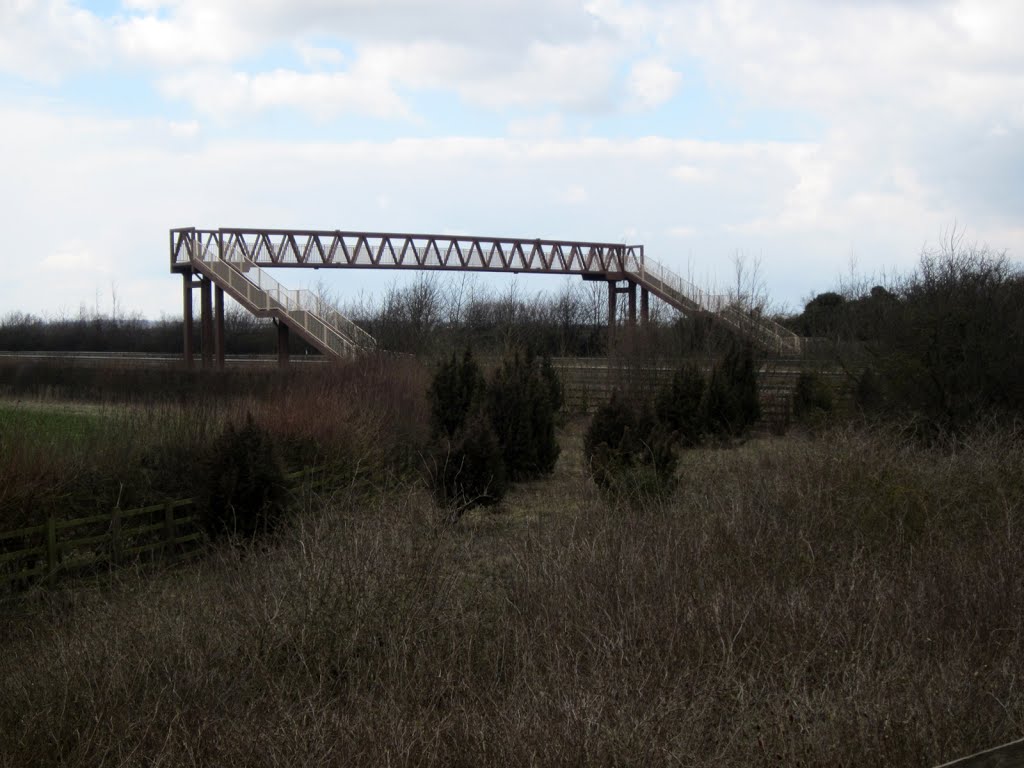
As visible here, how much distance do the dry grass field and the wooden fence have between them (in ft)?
1.24

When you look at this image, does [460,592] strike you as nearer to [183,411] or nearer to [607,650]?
[607,650]

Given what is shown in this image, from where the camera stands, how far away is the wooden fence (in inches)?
436

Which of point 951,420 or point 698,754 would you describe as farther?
point 951,420

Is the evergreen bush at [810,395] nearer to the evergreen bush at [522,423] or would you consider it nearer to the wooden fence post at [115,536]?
the evergreen bush at [522,423]

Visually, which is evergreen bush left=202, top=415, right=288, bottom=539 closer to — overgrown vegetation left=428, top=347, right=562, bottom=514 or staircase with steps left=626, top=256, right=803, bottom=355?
overgrown vegetation left=428, top=347, right=562, bottom=514

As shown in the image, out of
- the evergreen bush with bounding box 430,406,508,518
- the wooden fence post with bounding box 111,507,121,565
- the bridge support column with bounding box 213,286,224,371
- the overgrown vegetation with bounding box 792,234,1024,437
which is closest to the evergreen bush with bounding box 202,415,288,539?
the wooden fence post with bounding box 111,507,121,565

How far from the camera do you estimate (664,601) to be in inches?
314

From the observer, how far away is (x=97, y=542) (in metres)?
11.9

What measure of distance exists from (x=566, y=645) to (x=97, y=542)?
22.8 feet

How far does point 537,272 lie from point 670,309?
4.96m

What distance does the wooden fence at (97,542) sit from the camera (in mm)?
11078

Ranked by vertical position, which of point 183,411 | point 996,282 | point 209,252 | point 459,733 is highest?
point 209,252

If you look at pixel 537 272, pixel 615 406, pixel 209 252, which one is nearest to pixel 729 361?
pixel 615 406

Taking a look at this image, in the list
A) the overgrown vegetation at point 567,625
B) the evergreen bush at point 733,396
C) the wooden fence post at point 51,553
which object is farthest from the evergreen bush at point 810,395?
the wooden fence post at point 51,553
